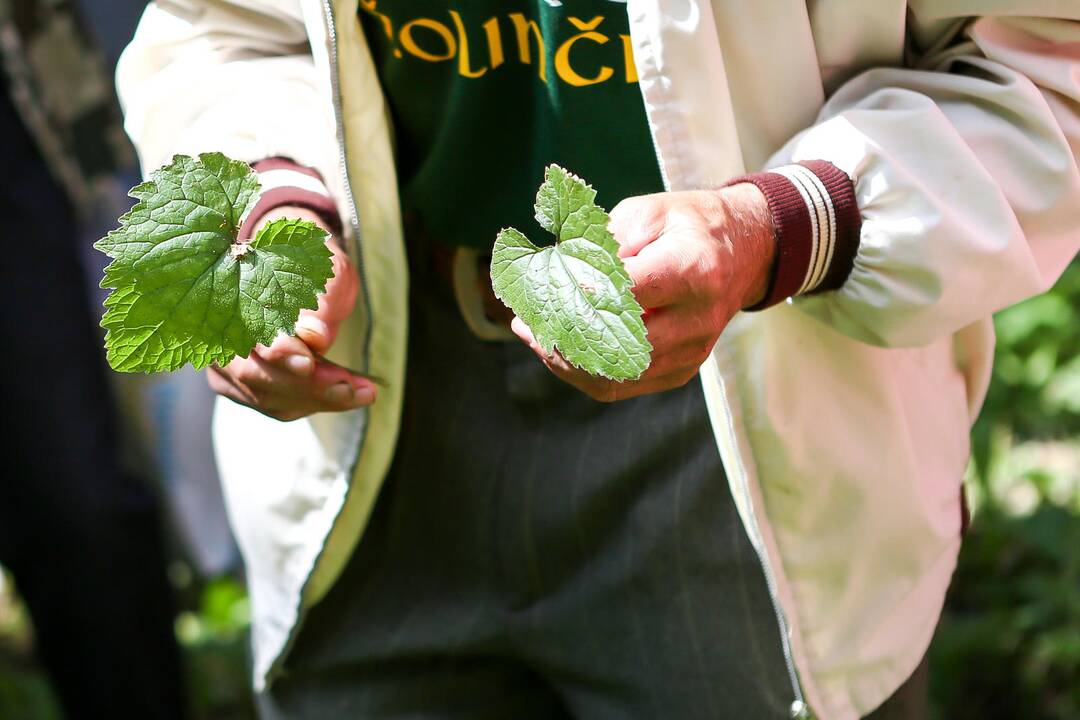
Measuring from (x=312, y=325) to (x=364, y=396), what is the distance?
7 centimetres

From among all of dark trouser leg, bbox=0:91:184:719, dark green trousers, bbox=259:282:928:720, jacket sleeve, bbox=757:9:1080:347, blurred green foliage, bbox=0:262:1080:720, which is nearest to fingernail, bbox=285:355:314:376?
dark green trousers, bbox=259:282:928:720

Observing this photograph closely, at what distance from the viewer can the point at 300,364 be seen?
90 centimetres

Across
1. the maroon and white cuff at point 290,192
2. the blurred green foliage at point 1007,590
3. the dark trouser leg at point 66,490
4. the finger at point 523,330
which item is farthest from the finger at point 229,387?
the blurred green foliage at point 1007,590

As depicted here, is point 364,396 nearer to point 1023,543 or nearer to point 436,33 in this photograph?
point 436,33

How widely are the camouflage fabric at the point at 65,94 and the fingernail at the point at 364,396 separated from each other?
1.25 meters

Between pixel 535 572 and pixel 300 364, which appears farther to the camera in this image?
pixel 535 572

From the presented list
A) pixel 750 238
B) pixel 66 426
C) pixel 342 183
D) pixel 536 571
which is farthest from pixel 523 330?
pixel 66 426

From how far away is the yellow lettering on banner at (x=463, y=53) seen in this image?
3.19 ft

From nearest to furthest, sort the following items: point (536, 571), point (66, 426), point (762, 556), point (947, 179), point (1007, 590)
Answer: point (947, 179), point (762, 556), point (536, 571), point (66, 426), point (1007, 590)

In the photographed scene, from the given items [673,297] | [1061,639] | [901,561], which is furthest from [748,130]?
[1061,639]

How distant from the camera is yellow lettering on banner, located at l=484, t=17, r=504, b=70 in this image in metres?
0.97

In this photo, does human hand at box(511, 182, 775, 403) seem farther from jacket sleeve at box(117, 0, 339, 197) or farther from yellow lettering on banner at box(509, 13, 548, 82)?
jacket sleeve at box(117, 0, 339, 197)

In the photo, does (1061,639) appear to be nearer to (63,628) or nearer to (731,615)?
(731,615)

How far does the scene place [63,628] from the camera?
6.56ft
